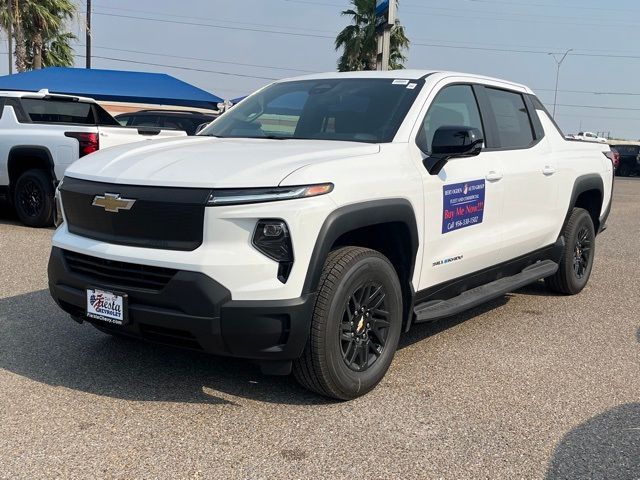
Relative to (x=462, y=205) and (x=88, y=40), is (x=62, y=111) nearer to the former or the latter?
(x=462, y=205)

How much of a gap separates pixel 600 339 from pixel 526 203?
113 cm

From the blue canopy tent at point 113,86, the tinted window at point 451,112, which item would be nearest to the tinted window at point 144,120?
the blue canopy tent at point 113,86

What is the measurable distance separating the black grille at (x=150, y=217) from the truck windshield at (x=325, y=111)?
4.22 feet

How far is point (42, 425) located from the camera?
10.9 ft

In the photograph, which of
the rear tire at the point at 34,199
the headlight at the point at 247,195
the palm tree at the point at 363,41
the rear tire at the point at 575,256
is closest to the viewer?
the headlight at the point at 247,195

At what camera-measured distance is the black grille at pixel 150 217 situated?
324cm

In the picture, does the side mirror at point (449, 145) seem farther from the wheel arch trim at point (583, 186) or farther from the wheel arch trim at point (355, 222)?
the wheel arch trim at point (583, 186)

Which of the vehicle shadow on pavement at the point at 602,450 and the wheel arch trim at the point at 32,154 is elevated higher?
the wheel arch trim at the point at 32,154

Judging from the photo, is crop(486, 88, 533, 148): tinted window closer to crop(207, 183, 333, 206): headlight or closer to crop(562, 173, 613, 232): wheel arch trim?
crop(562, 173, 613, 232): wheel arch trim

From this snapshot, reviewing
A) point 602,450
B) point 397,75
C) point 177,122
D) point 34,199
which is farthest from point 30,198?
point 602,450

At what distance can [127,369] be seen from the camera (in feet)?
13.3

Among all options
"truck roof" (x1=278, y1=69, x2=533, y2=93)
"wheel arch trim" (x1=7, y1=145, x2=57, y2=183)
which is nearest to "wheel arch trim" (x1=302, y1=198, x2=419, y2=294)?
"truck roof" (x1=278, y1=69, x2=533, y2=93)

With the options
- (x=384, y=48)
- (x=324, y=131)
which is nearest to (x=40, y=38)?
(x=384, y=48)

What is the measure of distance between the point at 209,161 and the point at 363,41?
Answer: 1196 inches
